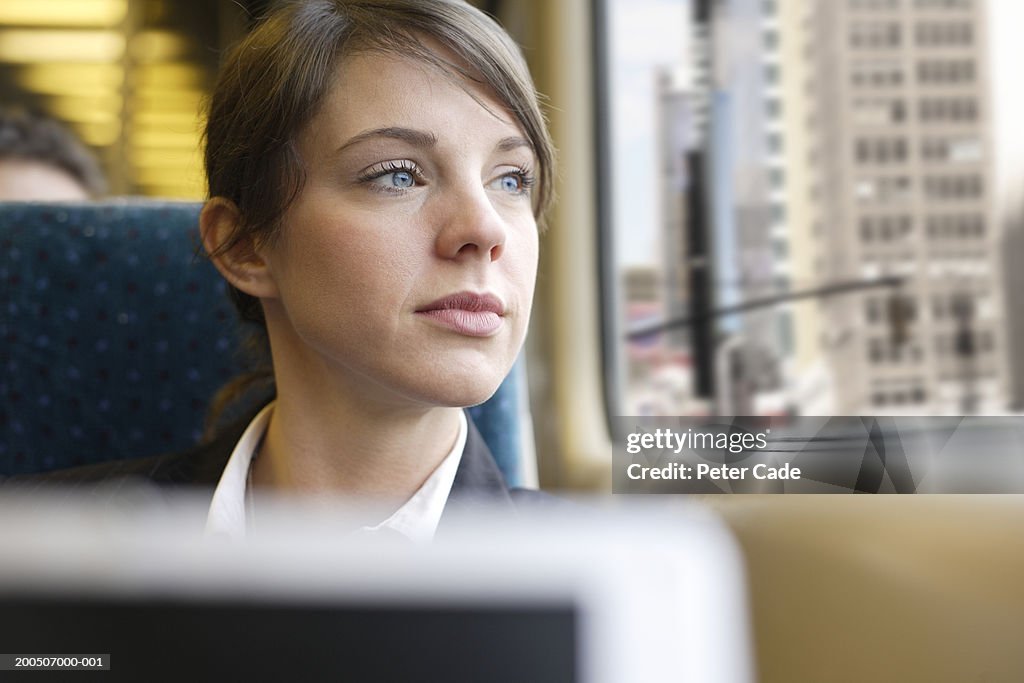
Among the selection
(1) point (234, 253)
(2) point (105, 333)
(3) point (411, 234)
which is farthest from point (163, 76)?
(3) point (411, 234)

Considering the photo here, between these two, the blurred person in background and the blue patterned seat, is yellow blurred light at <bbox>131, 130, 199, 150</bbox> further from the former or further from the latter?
the blue patterned seat

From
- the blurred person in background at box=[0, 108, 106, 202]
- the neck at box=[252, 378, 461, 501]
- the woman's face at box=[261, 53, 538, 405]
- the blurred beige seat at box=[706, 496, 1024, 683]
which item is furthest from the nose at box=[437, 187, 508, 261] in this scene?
the blurred person in background at box=[0, 108, 106, 202]

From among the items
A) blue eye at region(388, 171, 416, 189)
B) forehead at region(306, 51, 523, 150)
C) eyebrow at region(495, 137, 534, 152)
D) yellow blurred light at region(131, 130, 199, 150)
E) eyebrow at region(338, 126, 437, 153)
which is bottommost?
blue eye at region(388, 171, 416, 189)

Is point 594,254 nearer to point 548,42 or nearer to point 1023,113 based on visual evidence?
point 548,42

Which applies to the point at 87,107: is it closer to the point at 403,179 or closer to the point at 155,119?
the point at 155,119

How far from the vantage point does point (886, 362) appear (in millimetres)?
863

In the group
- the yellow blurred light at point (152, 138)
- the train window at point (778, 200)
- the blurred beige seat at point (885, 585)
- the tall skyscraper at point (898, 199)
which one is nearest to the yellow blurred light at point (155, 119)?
the yellow blurred light at point (152, 138)

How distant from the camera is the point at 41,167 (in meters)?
1.14

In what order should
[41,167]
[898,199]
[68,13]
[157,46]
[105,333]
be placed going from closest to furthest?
[105,333]
[898,199]
[41,167]
[68,13]
[157,46]

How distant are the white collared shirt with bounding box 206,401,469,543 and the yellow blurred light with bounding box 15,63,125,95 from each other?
1.61m

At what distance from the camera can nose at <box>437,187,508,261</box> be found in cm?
52

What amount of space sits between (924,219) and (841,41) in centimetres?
20

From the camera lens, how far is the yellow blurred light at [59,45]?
5.74 ft

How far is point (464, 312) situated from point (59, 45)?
165 cm
